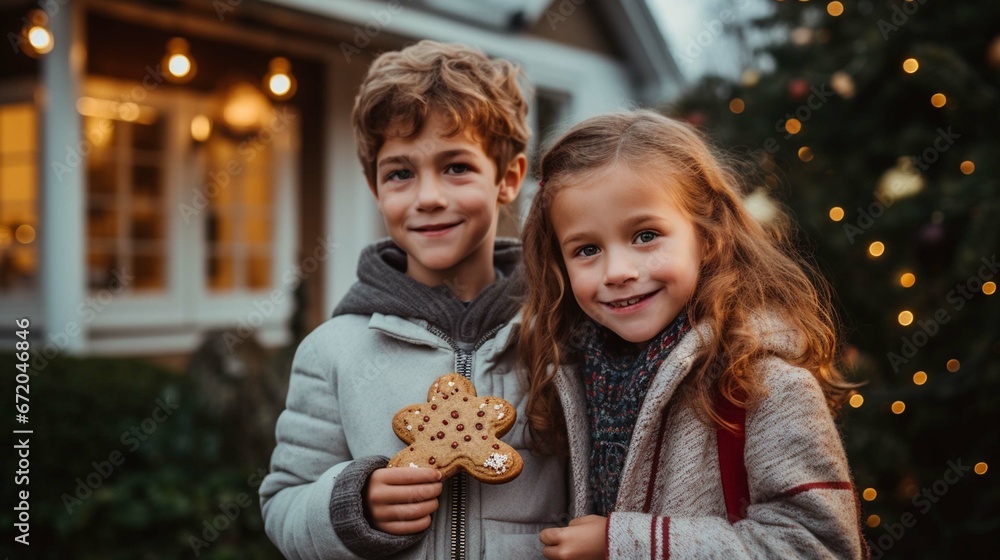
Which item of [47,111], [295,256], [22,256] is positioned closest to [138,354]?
[22,256]

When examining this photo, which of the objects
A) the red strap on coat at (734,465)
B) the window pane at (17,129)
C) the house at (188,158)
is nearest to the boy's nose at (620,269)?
the red strap on coat at (734,465)

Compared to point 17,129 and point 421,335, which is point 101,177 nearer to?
point 17,129

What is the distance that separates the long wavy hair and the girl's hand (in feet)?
0.79

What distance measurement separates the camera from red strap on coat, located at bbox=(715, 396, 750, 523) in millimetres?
1513

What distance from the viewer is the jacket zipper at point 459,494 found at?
5.56 ft

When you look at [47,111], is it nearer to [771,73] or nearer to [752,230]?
[771,73]

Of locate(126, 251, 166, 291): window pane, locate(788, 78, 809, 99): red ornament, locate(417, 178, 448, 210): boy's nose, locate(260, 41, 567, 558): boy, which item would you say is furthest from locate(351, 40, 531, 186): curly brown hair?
locate(126, 251, 166, 291): window pane

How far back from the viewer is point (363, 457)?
5.67ft

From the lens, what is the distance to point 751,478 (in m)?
1.48

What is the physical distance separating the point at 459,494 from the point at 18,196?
220 inches

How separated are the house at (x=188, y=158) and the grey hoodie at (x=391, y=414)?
3485 mm

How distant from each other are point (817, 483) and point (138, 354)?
5.96 m

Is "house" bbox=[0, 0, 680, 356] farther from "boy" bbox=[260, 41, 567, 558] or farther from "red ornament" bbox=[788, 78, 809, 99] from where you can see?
"boy" bbox=[260, 41, 567, 558]

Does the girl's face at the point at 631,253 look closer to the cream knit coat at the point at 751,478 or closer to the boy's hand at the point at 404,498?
the cream knit coat at the point at 751,478
